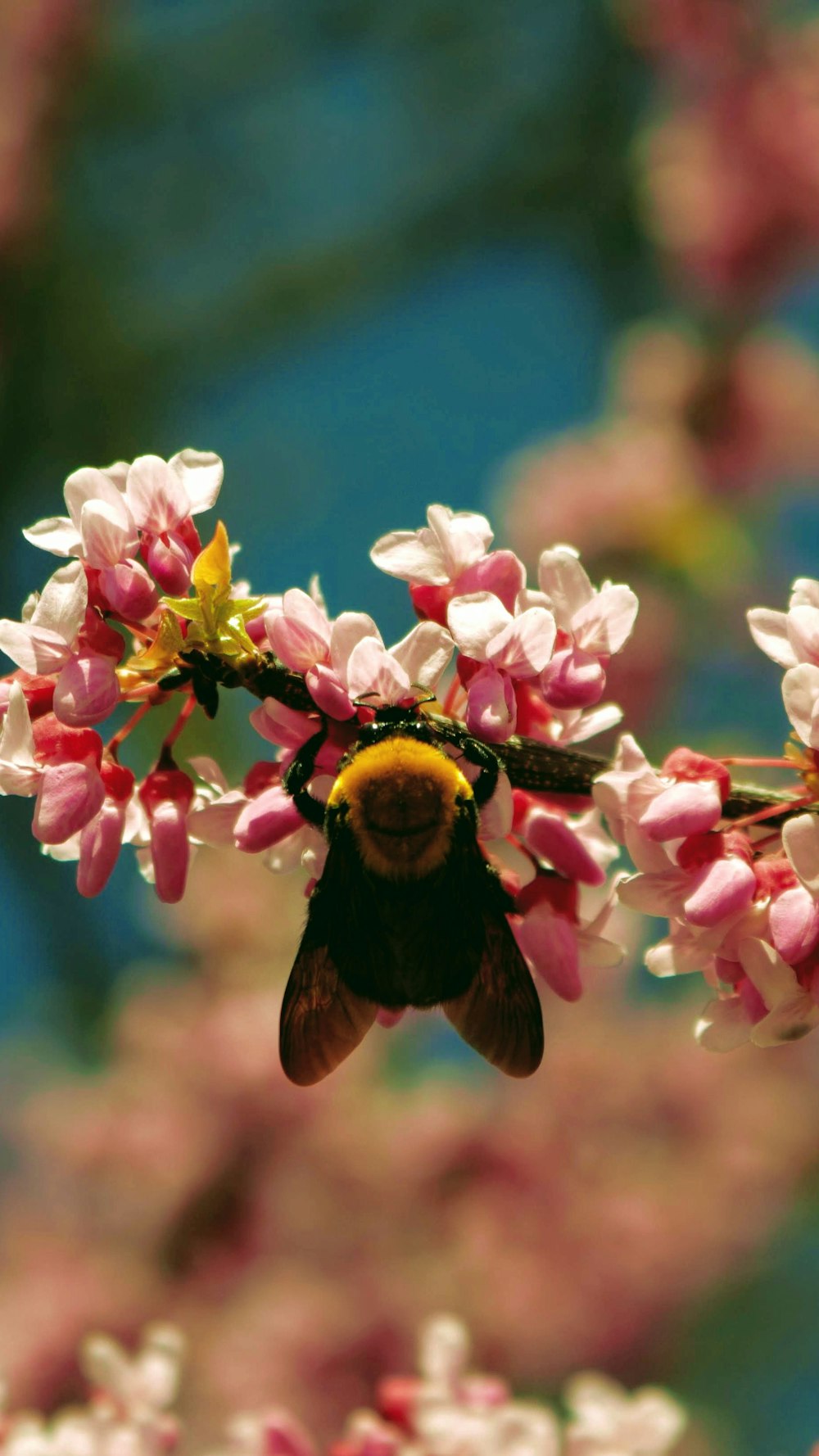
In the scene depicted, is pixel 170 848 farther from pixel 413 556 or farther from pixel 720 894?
pixel 720 894

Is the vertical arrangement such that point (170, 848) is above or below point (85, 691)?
below

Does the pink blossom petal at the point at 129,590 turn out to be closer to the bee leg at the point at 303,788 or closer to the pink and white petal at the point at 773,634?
the bee leg at the point at 303,788

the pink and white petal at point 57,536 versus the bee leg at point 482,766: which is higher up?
the pink and white petal at point 57,536

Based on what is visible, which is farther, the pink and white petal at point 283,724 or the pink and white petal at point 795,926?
the pink and white petal at point 283,724

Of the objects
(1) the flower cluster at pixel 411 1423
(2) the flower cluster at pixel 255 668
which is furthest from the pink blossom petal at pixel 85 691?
(1) the flower cluster at pixel 411 1423

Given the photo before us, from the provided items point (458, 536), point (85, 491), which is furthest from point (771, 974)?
point (85, 491)
